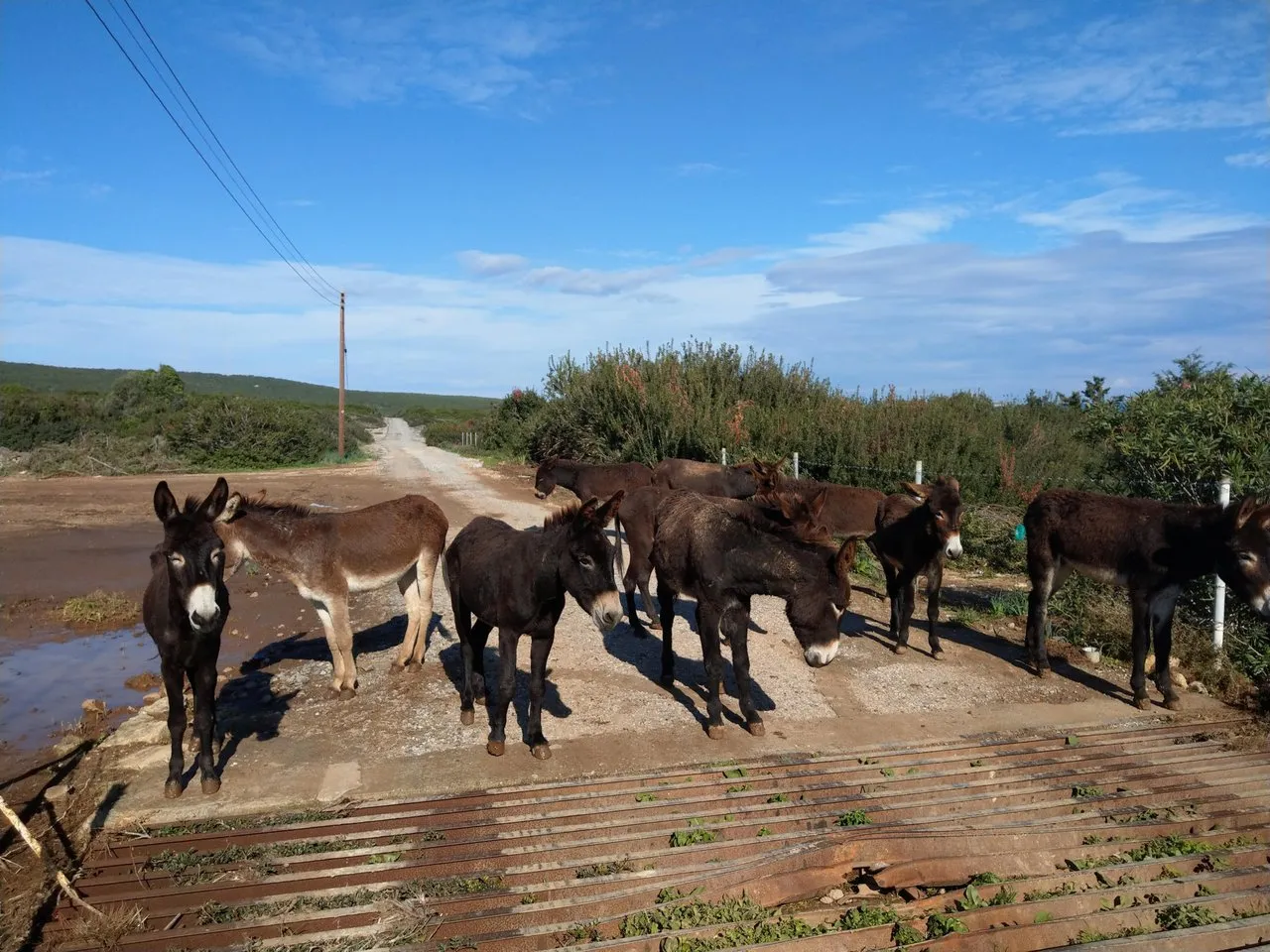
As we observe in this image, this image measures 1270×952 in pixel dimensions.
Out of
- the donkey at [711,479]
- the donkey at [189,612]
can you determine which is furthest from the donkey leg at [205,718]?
the donkey at [711,479]

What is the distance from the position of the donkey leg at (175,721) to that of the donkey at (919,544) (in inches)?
274

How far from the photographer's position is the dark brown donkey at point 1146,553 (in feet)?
20.5

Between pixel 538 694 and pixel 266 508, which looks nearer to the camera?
pixel 538 694

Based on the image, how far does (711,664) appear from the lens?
6.28 meters

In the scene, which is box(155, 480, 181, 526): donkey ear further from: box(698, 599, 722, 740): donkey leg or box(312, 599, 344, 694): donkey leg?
box(698, 599, 722, 740): donkey leg

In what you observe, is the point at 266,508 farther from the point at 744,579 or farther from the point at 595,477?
the point at 595,477

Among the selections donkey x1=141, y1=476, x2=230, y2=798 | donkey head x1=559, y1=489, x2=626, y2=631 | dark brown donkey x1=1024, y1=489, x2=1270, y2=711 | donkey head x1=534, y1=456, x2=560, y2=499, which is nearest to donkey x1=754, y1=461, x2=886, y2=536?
dark brown donkey x1=1024, y1=489, x2=1270, y2=711

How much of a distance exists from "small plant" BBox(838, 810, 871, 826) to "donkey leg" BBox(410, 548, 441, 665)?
4656 millimetres

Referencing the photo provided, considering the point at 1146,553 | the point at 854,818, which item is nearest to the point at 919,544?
the point at 1146,553

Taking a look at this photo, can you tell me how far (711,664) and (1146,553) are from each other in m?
4.18

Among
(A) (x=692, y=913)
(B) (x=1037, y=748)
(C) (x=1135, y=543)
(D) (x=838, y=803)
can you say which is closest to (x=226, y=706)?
(A) (x=692, y=913)

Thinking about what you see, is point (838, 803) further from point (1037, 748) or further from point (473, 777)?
point (473, 777)

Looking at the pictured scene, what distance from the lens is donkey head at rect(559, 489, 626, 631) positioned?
5230 millimetres

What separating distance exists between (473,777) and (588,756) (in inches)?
35.7
